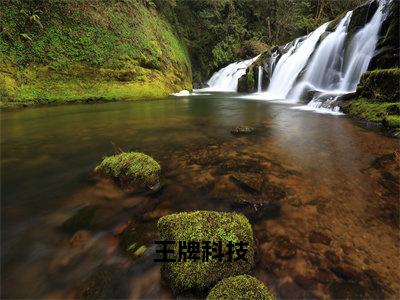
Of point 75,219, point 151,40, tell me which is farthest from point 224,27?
point 75,219

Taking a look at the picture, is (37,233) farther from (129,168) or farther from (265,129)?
(265,129)

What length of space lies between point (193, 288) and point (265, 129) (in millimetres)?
5917

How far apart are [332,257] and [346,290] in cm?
36

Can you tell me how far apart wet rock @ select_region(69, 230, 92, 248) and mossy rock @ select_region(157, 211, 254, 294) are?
90 cm

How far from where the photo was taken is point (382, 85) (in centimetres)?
838

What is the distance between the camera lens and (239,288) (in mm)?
1874

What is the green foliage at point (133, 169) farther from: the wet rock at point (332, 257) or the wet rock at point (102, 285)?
the wet rock at point (332, 257)

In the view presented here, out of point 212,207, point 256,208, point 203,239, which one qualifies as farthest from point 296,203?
point 203,239

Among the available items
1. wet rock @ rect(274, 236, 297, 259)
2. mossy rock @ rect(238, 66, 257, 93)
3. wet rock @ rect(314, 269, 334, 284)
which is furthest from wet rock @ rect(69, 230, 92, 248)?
mossy rock @ rect(238, 66, 257, 93)

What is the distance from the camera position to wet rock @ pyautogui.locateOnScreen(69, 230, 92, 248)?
2736 millimetres

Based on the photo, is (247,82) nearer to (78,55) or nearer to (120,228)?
(78,55)

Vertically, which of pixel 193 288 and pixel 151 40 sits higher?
pixel 151 40

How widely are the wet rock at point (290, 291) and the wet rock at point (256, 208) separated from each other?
0.94m

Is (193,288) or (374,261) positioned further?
(374,261)
